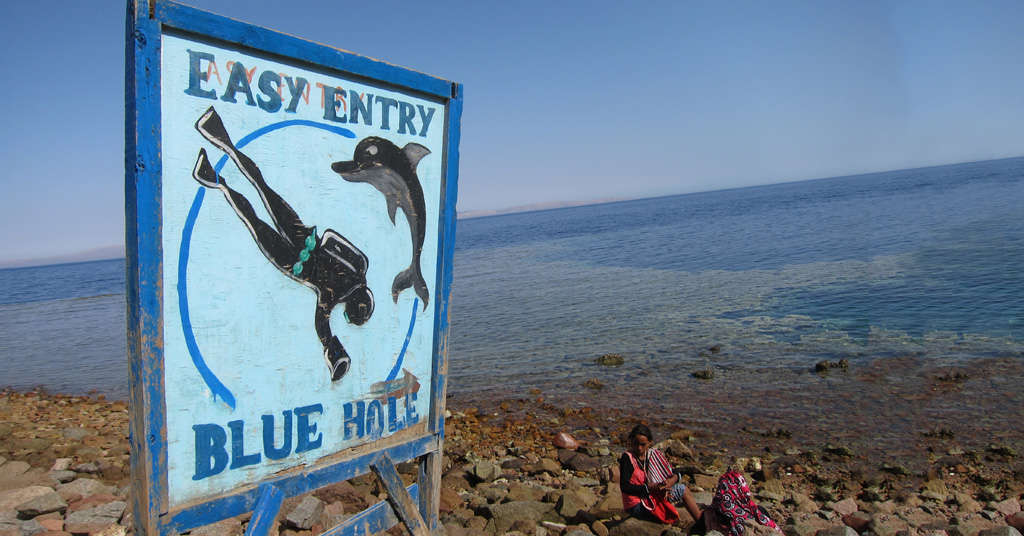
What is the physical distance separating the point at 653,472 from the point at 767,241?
37009 millimetres

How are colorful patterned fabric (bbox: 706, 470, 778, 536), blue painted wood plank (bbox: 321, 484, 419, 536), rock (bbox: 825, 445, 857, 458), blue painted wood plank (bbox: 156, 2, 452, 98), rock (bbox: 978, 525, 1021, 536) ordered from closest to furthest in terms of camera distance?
blue painted wood plank (bbox: 156, 2, 452, 98)
blue painted wood plank (bbox: 321, 484, 419, 536)
rock (bbox: 978, 525, 1021, 536)
colorful patterned fabric (bbox: 706, 470, 778, 536)
rock (bbox: 825, 445, 857, 458)

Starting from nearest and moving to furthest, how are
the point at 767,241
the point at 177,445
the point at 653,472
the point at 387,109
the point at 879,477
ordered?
the point at 177,445
the point at 387,109
the point at 653,472
the point at 879,477
the point at 767,241

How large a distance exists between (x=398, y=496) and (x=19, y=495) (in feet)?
13.0

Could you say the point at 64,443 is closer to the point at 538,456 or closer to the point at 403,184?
the point at 538,456

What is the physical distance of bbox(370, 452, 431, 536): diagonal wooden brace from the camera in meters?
3.35

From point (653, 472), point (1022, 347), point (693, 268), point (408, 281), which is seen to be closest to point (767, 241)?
point (693, 268)

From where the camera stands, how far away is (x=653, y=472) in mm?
5395

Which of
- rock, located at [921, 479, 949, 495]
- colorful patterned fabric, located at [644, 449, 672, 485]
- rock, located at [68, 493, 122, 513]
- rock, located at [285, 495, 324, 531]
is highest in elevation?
colorful patterned fabric, located at [644, 449, 672, 485]

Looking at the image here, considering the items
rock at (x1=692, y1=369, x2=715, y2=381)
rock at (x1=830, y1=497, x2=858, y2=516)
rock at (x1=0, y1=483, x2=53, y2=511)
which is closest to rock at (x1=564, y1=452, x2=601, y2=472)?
rock at (x1=830, y1=497, x2=858, y2=516)

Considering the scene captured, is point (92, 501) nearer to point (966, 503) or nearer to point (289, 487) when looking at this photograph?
point (289, 487)

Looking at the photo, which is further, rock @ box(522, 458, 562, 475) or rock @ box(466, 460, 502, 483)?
rock @ box(522, 458, 562, 475)

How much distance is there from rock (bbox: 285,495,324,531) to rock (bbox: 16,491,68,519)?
2054 mm

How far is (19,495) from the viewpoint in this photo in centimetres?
514

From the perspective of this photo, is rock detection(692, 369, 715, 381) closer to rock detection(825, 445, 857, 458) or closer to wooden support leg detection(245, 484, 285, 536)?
rock detection(825, 445, 857, 458)
